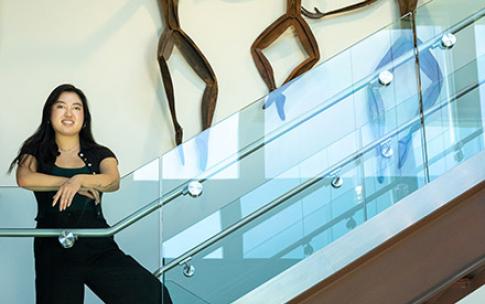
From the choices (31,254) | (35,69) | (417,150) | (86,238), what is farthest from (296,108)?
(35,69)

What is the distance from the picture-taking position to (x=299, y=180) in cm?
232

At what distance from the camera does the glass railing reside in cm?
225

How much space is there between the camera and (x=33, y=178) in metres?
2.52

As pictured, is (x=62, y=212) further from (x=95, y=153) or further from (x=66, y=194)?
(x=95, y=153)

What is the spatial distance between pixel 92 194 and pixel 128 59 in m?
1.46

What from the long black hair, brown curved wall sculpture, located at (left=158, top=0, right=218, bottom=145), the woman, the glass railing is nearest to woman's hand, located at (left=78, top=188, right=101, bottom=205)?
the woman

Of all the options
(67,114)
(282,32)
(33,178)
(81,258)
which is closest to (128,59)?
(282,32)

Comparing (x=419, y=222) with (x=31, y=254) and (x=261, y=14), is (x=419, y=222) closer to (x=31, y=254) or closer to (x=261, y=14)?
(x=31, y=254)

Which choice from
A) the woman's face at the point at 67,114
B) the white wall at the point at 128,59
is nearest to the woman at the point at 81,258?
the woman's face at the point at 67,114

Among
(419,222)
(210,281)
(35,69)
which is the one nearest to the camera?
(419,222)

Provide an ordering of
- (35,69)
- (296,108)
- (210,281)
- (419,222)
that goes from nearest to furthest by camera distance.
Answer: (419,222), (210,281), (296,108), (35,69)

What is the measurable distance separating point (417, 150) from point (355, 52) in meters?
0.39

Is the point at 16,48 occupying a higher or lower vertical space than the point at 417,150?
higher

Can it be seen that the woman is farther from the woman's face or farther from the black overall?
the woman's face
